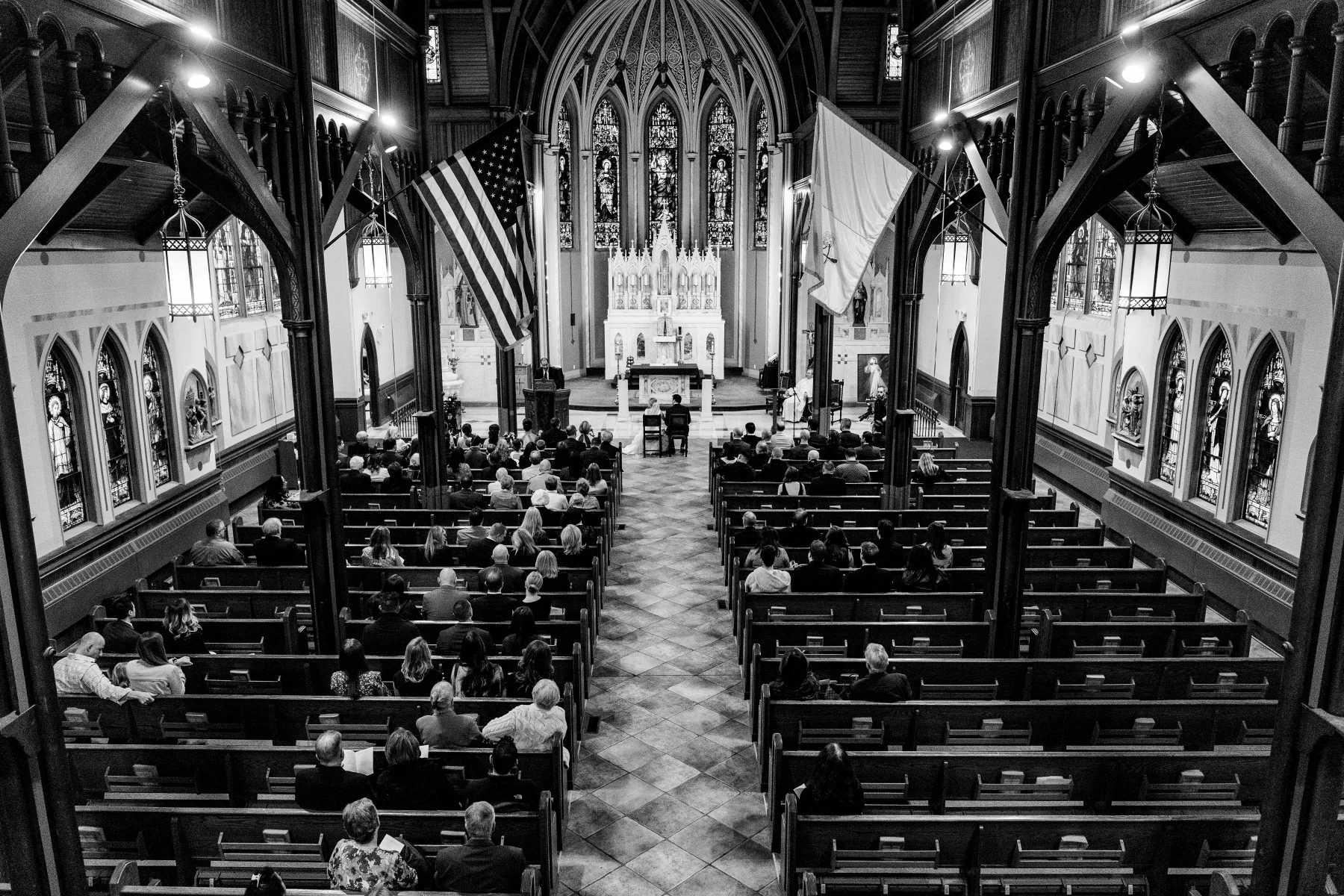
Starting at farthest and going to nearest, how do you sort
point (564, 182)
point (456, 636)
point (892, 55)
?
point (564, 182)
point (892, 55)
point (456, 636)

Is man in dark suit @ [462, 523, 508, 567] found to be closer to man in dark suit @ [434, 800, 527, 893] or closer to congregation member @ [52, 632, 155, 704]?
congregation member @ [52, 632, 155, 704]

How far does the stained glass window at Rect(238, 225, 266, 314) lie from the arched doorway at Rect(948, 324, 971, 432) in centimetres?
1613

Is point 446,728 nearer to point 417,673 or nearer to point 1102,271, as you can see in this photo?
point 417,673

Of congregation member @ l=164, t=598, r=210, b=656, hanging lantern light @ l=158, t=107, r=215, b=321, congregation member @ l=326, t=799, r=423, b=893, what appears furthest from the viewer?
congregation member @ l=164, t=598, r=210, b=656

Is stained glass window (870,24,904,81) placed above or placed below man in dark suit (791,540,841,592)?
above

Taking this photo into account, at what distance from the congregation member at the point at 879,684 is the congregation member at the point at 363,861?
383 cm

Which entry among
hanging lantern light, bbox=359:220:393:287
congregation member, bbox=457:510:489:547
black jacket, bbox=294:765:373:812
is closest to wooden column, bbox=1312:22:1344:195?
black jacket, bbox=294:765:373:812

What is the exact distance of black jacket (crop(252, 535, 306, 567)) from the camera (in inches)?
430

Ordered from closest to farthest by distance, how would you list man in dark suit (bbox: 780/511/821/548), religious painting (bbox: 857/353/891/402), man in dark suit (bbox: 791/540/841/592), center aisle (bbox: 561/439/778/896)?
1. center aisle (bbox: 561/439/778/896)
2. man in dark suit (bbox: 791/540/841/592)
3. man in dark suit (bbox: 780/511/821/548)
4. religious painting (bbox: 857/353/891/402)

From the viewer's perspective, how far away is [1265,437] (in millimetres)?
12156

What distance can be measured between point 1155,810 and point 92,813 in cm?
760

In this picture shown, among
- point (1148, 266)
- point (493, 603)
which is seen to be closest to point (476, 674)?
point (493, 603)

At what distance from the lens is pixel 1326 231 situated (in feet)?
15.6

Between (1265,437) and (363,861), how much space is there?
12.2 metres
